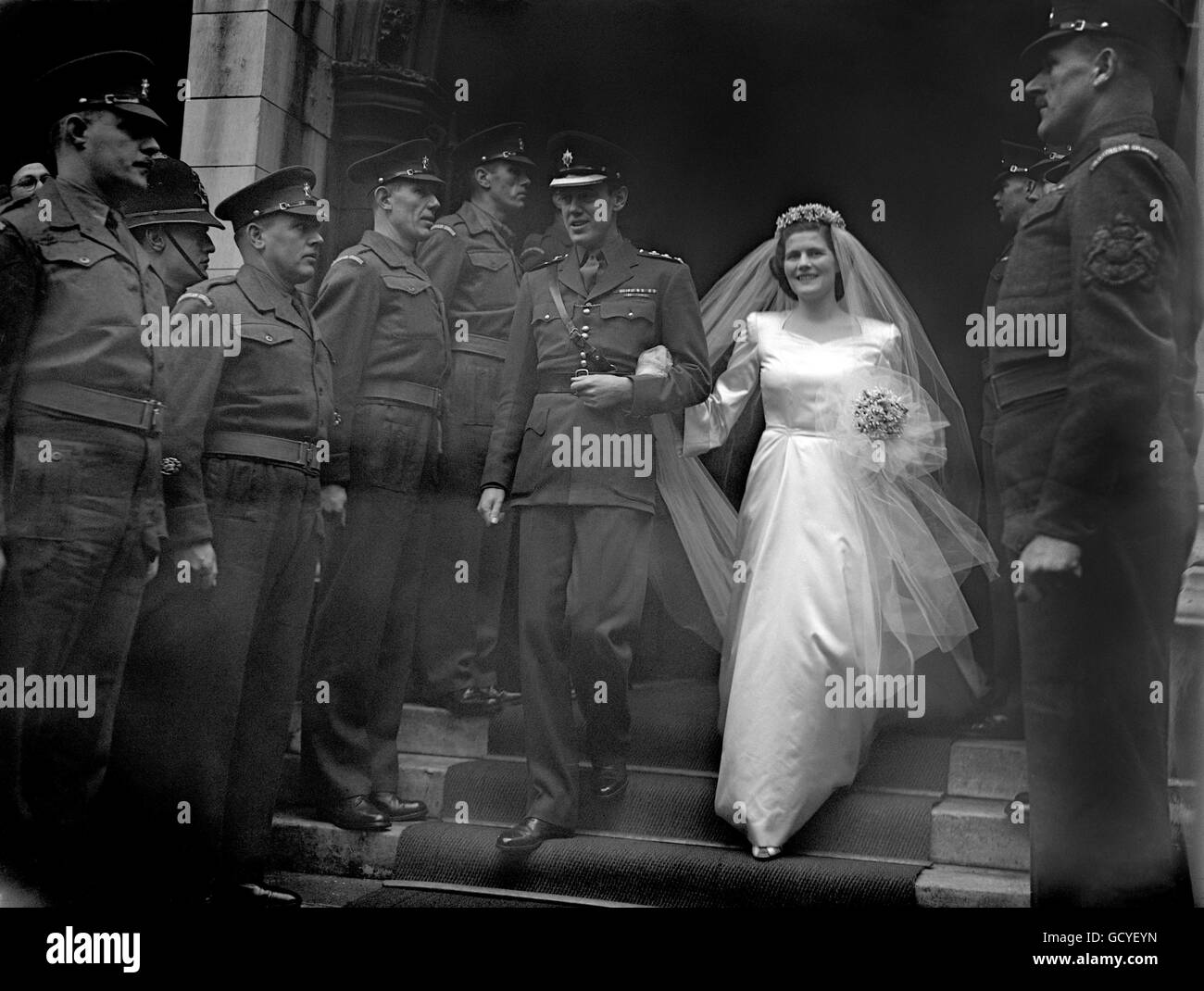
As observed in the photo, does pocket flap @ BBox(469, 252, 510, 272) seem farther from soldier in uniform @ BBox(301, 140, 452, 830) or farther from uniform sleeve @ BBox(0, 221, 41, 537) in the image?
uniform sleeve @ BBox(0, 221, 41, 537)

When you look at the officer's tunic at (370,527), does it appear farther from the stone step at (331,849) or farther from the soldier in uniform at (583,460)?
the soldier in uniform at (583,460)

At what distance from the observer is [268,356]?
15.6 ft

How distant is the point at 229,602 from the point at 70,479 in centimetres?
67

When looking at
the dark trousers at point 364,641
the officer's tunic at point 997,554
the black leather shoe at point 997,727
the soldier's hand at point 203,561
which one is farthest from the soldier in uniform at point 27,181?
the black leather shoe at point 997,727

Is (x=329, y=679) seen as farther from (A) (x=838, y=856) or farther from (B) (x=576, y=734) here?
(A) (x=838, y=856)

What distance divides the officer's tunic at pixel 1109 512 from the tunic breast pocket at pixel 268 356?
2385 millimetres

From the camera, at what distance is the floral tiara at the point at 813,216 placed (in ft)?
16.0

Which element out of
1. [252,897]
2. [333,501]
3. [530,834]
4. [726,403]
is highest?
[726,403]

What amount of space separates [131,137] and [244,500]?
1.38 meters

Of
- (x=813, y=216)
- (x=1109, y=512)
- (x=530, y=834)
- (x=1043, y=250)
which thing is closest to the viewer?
(x=1109, y=512)

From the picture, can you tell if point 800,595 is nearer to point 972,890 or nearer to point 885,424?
point 885,424

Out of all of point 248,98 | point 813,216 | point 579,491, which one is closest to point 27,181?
point 248,98

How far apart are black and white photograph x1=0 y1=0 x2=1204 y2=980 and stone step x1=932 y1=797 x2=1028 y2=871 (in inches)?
0.6
